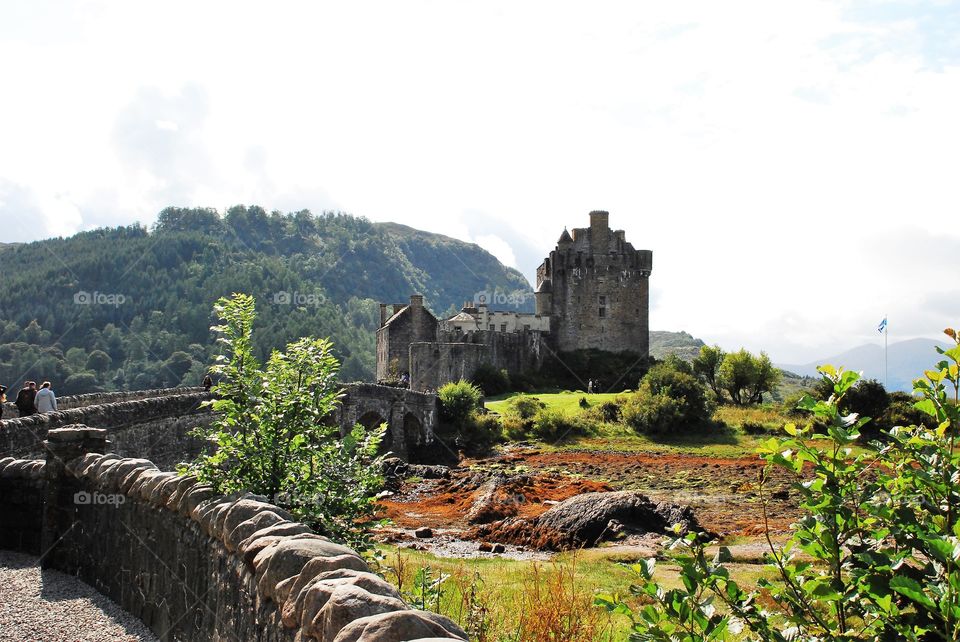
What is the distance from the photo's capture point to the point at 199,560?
6.41m

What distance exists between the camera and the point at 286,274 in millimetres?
162875

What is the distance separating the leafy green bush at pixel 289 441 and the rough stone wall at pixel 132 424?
209 inches

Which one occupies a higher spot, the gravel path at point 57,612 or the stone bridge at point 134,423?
the stone bridge at point 134,423

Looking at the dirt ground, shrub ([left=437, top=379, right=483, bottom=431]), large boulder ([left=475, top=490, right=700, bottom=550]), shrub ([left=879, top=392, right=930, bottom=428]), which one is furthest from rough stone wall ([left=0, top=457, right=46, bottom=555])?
shrub ([left=879, top=392, right=930, bottom=428])

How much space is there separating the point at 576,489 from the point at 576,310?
4337 cm

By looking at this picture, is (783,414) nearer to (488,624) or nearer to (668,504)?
(668,504)

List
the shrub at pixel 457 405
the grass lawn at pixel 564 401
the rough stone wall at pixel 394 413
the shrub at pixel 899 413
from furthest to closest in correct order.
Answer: the grass lawn at pixel 564 401 → the shrub at pixel 457 405 → the shrub at pixel 899 413 → the rough stone wall at pixel 394 413

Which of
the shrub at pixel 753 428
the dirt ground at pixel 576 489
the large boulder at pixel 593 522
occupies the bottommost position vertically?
the dirt ground at pixel 576 489

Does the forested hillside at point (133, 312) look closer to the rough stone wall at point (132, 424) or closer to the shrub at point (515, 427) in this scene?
the shrub at point (515, 427)

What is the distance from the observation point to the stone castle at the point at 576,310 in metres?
65.2

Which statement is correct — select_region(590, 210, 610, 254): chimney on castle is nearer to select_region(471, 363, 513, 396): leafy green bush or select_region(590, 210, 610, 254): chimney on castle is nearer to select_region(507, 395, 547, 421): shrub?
select_region(471, 363, 513, 396): leafy green bush

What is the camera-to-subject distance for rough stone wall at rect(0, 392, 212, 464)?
1323 centimetres

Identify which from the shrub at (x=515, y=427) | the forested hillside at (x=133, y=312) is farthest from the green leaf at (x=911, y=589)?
the forested hillside at (x=133, y=312)

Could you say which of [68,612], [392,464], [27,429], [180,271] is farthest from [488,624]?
[180,271]
